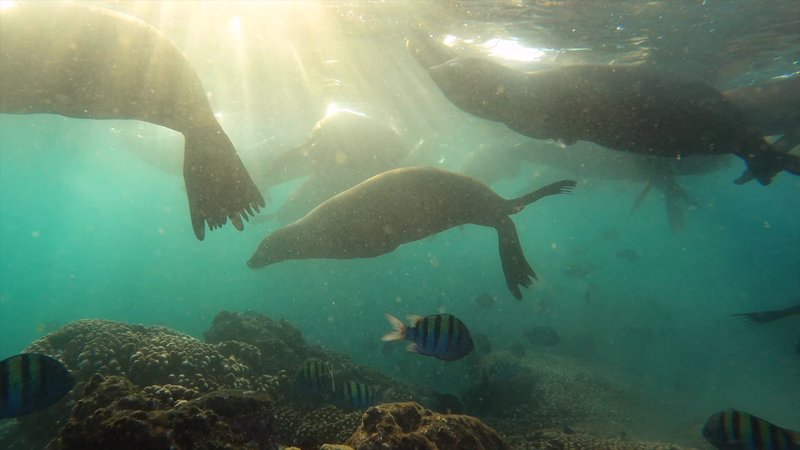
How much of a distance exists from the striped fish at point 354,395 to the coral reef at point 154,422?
80.2 inches

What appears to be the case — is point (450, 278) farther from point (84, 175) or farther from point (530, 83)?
point (530, 83)

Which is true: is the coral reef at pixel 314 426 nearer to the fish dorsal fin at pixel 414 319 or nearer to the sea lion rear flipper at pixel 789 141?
the fish dorsal fin at pixel 414 319

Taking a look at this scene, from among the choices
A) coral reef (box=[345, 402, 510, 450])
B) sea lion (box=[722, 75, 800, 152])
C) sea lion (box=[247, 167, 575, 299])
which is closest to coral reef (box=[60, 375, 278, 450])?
coral reef (box=[345, 402, 510, 450])

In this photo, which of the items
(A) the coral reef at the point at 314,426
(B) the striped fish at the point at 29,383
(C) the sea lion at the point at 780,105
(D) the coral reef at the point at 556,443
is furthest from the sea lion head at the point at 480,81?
(B) the striped fish at the point at 29,383

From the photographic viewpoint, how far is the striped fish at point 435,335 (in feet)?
12.0

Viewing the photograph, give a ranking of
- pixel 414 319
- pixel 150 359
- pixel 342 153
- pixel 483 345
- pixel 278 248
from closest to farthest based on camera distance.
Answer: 1. pixel 414 319
2. pixel 150 359
3. pixel 278 248
4. pixel 483 345
5. pixel 342 153

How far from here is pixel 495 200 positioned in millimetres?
6090

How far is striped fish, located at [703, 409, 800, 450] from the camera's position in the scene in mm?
3670

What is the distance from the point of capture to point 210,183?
4633 millimetres

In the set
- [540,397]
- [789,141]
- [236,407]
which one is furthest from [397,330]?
[789,141]

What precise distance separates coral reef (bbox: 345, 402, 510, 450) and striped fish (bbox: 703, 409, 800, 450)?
304 cm

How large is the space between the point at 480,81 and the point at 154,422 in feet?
15.7

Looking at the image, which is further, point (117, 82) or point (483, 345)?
point (483, 345)

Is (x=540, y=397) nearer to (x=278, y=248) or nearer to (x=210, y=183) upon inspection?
(x=278, y=248)
